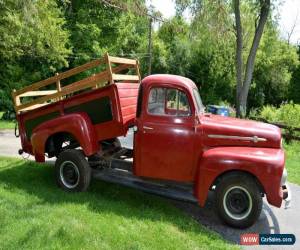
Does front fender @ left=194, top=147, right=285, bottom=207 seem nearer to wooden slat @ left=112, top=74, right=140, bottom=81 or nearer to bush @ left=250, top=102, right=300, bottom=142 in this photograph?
wooden slat @ left=112, top=74, right=140, bottom=81

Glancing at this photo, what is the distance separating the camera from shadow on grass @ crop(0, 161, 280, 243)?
22.6 ft

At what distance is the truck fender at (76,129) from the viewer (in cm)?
792

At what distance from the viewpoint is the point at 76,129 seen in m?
7.96

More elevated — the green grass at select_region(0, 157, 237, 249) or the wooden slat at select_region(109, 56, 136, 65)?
the wooden slat at select_region(109, 56, 136, 65)

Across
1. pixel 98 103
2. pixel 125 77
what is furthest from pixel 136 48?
pixel 98 103

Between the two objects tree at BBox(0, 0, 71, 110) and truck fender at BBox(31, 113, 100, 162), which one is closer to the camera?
truck fender at BBox(31, 113, 100, 162)

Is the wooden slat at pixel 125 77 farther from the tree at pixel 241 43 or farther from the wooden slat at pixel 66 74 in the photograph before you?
the tree at pixel 241 43

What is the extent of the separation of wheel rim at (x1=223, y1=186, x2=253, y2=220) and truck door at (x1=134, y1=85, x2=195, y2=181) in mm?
716

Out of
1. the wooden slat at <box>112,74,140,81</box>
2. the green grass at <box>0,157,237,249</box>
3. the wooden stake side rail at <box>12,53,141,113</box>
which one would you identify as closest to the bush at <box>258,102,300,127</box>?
the wooden slat at <box>112,74,140,81</box>

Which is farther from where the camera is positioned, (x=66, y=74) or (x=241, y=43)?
(x=241, y=43)

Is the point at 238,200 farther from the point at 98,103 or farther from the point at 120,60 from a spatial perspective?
the point at 120,60

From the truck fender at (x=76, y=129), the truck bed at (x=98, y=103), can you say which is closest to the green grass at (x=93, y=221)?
A: the truck fender at (x=76, y=129)

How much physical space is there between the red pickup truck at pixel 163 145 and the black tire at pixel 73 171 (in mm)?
18

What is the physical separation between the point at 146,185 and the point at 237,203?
1.64 m
